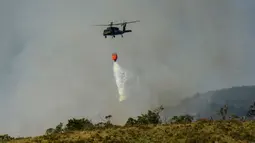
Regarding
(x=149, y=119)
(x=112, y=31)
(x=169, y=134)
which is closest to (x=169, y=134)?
(x=169, y=134)

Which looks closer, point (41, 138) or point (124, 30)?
point (41, 138)

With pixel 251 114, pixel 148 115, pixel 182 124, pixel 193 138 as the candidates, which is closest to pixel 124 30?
pixel 148 115

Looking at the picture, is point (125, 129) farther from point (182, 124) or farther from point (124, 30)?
point (124, 30)

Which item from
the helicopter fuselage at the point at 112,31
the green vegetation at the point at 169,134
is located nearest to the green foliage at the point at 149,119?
the helicopter fuselage at the point at 112,31

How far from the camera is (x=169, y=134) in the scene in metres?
48.6

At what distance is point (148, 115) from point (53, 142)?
271 feet

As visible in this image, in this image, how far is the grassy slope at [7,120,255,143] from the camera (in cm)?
4691

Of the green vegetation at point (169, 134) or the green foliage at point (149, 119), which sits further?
the green foliage at point (149, 119)

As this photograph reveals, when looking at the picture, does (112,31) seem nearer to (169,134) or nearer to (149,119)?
(149,119)

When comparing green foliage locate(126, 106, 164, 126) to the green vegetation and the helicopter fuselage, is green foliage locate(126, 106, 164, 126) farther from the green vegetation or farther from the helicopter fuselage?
the green vegetation

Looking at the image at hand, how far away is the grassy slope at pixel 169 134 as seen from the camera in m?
46.9

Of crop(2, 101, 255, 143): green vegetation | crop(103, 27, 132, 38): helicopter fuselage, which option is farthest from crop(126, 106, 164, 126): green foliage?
crop(2, 101, 255, 143): green vegetation

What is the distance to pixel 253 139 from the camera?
155 ft

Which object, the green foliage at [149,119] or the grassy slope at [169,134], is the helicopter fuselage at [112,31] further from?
the grassy slope at [169,134]
